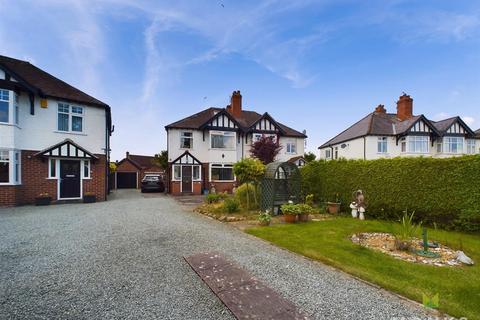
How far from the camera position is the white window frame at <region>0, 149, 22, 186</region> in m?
10.8

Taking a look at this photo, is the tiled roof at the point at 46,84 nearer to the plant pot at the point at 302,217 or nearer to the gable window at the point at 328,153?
the plant pot at the point at 302,217

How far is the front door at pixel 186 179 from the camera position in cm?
1923

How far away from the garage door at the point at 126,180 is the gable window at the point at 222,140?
1607 centimetres

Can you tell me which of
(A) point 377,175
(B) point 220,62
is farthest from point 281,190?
(B) point 220,62

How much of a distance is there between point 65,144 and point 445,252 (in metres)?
16.3

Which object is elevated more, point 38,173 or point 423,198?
point 38,173

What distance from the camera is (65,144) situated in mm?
12297

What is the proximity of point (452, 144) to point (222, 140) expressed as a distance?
2373 cm

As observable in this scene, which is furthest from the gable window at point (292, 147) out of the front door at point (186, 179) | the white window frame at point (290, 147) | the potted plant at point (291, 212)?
the potted plant at point (291, 212)

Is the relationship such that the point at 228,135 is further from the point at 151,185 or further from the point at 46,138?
the point at 46,138

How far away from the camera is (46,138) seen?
40.0ft

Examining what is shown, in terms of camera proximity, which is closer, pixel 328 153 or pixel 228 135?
pixel 228 135

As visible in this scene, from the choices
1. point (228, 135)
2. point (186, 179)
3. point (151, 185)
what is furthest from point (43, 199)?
point (228, 135)

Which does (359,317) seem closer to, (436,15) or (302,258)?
(302,258)
